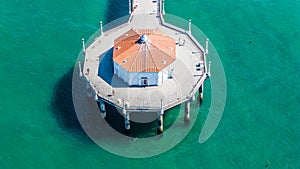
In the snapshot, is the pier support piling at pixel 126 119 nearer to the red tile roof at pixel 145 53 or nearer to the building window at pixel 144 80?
the building window at pixel 144 80

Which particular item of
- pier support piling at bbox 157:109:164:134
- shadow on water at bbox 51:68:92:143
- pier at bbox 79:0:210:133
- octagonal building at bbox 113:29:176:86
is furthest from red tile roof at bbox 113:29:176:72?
shadow on water at bbox 51:68:92:143

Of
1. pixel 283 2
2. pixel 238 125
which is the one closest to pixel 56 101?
pixel 238 125

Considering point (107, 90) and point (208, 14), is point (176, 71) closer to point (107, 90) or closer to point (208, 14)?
point (107, 90)

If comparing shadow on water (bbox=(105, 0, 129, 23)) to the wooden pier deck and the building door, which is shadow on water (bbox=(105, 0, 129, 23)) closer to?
the wooden pier deck

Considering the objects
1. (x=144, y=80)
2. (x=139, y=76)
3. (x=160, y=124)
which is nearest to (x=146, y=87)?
(x=144, y=80)

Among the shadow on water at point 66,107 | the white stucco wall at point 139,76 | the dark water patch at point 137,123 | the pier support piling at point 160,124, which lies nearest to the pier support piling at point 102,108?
the dark water patch at point 137,123

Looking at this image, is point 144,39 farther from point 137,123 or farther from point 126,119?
point 137,123
